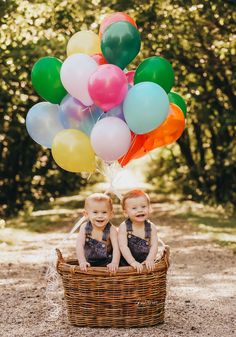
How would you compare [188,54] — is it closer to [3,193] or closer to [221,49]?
[221,49]

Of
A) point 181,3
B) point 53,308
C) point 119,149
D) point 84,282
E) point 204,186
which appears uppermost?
point 181,3

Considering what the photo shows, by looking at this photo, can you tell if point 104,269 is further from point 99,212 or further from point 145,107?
point 145,107

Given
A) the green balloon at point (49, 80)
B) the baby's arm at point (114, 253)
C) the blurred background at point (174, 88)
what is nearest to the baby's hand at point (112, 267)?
the baby's arm at point (114, 253)

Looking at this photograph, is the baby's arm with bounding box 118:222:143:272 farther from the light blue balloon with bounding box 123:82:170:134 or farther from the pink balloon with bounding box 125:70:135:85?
the pink balloon with bounding box 125:70:135:85

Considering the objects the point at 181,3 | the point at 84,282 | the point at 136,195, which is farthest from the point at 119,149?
the point at 181,3

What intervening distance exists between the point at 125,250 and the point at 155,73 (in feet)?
4.65

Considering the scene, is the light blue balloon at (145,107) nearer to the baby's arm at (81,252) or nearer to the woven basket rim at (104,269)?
the baby's arm at (81,252)

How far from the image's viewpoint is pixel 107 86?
5.88 m

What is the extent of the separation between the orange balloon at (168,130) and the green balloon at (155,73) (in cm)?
25

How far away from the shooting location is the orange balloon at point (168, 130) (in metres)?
6.28

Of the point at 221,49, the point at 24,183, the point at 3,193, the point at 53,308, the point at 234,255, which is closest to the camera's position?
the point at 53,308

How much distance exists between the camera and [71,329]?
19.7ft

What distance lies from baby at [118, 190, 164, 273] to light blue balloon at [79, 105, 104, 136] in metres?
0.63

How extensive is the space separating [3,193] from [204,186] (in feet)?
16.4
